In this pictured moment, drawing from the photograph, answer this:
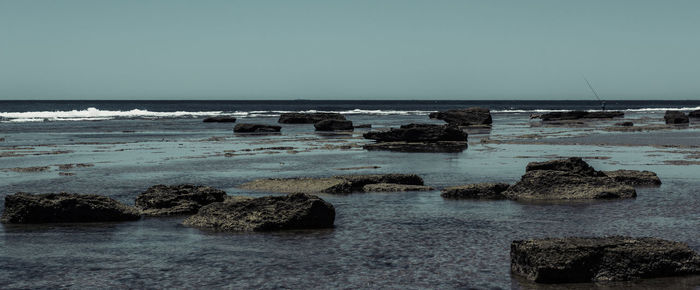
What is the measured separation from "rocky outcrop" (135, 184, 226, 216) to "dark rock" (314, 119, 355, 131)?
39137 mm

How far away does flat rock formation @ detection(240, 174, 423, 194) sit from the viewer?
16.8 m

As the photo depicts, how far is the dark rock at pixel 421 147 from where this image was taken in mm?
31219

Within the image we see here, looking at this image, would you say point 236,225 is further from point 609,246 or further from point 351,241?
point 609,246

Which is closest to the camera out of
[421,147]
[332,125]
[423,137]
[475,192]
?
[475,192]

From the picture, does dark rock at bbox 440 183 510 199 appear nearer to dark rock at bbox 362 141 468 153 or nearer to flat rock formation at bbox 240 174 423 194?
flat rock formation at bbox 240 174 423 194

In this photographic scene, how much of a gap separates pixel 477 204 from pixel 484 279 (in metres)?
6.23

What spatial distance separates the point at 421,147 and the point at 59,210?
21443 millimetres

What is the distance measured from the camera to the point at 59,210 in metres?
13.0

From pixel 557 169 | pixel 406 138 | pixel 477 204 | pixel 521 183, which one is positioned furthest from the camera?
pixel 406 138

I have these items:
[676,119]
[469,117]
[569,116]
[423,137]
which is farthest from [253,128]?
[569,116]

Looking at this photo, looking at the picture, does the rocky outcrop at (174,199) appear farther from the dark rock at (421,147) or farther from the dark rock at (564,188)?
the dark rock at (421,147)

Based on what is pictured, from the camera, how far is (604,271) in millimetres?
8648

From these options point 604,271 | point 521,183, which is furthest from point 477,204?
point 604,271

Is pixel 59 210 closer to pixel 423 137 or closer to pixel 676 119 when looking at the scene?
pixel 423 137
